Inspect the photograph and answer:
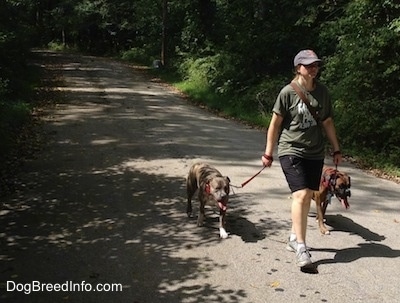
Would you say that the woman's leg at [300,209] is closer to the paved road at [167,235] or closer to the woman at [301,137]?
the woman at [301,137]

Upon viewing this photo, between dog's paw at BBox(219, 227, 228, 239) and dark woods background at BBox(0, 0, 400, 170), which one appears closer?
dog's paw at BBox(219, 227, 228, 239)

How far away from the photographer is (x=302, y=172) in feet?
16.0

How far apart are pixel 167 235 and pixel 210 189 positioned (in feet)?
2.80

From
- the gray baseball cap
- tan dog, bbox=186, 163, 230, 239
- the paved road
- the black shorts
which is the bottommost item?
the paved road

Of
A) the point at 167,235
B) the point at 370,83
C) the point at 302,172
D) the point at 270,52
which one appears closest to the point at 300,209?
the point at 302,172

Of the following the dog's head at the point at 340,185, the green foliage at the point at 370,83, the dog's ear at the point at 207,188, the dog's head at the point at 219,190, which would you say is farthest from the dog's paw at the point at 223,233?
the green foliage at the point at 370,83

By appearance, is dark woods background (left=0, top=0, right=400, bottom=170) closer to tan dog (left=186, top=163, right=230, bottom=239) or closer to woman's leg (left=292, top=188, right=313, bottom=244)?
tan dog (left=186, top=163, right=230, bottom=239)

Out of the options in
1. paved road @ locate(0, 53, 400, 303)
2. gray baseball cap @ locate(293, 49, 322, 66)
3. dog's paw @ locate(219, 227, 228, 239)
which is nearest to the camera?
paved road @ locate(0, 53, 400, 303)

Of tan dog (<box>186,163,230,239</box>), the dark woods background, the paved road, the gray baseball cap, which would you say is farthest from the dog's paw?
the dark woods background

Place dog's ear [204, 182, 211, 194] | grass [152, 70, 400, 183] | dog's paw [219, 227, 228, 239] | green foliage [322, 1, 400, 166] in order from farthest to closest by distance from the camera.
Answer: green foliage [322, 1, 400, 166]
grass [152, 70, 400, 183]
dog's paw [219, 227, 228, 239]
dog's ear [204, 182, 211, 194]

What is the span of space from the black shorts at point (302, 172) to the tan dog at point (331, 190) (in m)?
0.76

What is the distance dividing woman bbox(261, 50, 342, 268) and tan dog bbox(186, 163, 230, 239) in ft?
2.64

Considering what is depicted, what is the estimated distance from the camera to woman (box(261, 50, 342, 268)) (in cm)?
485

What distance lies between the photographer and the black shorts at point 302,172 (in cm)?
488
